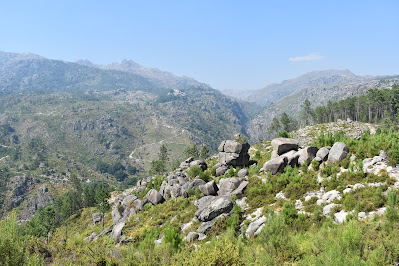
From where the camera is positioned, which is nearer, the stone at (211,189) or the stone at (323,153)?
the stone at (323,153)

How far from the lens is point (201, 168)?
190 feet

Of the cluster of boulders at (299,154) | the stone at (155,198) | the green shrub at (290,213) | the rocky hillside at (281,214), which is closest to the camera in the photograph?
the rocky hillside at (281,214)

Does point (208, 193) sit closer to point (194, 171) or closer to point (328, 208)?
point (194, 171)

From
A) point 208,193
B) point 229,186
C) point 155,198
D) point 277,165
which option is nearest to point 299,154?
point 277,165

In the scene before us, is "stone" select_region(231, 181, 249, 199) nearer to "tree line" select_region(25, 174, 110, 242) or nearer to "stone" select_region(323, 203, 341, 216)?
"stone" select_region(323, 203, 341, 216)

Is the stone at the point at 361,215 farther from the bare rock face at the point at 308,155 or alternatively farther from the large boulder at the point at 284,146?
the large boulder at the point at 284,146

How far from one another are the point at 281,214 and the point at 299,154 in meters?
19.0

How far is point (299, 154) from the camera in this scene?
35.0m

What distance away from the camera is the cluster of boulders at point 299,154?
30297 mm

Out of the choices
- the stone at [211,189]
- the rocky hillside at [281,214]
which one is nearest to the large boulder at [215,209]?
the rocky hillside at [281,214]

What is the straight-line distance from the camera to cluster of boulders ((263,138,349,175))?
3030 centimetres

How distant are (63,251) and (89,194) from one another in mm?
121561

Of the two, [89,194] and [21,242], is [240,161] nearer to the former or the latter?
[21,242]

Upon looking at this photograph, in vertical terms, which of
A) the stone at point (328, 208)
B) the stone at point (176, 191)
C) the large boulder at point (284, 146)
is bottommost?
the stone at point (176, 191)
